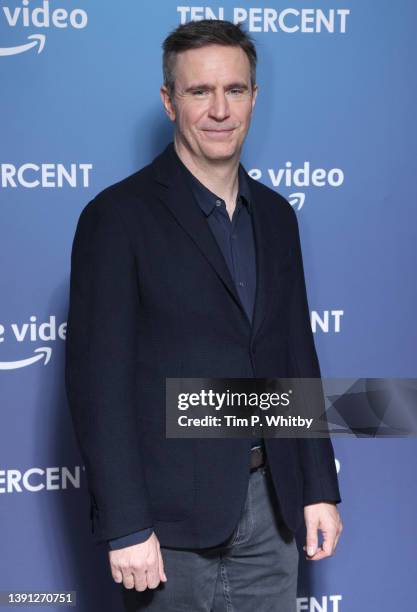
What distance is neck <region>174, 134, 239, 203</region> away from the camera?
5.56ft

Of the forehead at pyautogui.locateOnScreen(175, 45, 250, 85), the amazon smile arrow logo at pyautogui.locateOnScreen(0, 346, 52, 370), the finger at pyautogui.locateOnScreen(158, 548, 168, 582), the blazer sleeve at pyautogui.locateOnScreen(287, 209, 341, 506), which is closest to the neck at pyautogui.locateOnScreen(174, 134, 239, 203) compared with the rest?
the forehead at pyautogui.locateOnScreen(175, 45, 250, 85)

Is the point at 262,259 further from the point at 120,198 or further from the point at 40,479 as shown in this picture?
the point at 40,479

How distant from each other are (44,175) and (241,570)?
3.68 ft

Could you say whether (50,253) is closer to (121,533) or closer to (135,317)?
(135,317)

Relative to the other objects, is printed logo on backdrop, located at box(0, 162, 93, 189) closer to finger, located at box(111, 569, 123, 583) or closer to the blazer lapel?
the blazer lapel

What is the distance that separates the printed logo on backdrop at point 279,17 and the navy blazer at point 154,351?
0.69 meters

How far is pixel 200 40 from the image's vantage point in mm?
1665

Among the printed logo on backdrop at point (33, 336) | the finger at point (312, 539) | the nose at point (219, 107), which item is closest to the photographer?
the nose at point (219, 107)

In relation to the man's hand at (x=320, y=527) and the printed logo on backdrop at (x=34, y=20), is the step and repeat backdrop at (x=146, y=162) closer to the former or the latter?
the printed logo on backdrop at (x=34, y=20)

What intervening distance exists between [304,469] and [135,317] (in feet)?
1.73

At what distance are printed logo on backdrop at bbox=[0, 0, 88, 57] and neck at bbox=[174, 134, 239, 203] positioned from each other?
679 mm

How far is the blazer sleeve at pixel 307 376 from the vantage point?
1.81m

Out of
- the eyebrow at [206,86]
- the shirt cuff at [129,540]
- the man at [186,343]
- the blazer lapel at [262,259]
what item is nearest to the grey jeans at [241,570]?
the man at [186,343]

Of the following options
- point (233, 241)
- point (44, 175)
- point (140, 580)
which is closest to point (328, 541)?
point (140, 580)
